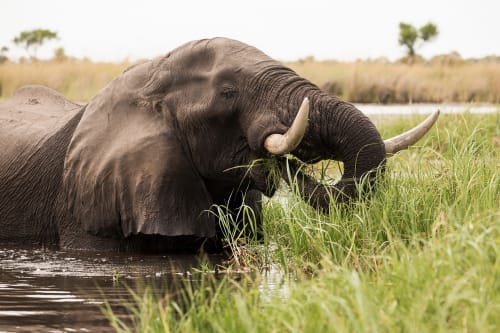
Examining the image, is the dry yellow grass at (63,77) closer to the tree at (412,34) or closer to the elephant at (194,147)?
the elephant at (194,147)

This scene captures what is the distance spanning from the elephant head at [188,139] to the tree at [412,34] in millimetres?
45453

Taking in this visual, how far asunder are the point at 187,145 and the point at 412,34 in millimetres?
46815

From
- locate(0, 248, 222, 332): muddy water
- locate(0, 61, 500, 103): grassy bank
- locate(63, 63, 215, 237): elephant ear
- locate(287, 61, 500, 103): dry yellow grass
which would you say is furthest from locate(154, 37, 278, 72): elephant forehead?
locate(287, 61, 500, 103): dry yellow grass

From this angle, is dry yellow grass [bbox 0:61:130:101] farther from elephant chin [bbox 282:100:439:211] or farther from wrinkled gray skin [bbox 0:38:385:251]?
elephant chin [bbox 282:100:439:211]

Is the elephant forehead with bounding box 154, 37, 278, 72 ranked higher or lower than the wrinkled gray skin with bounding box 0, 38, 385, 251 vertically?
higher

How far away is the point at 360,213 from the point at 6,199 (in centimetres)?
276

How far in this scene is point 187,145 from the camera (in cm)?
721

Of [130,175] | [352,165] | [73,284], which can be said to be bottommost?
[73,284]

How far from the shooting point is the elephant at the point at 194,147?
6547 millimetres

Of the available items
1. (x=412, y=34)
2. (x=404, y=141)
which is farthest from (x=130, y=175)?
(x=412, y=34)

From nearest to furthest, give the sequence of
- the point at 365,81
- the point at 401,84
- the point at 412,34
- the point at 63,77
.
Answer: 1. the point at 365,81
2. the point at 401,84
3. the point at 63,77
4. the point at 412,34

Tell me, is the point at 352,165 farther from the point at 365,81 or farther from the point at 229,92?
the point at 365,81

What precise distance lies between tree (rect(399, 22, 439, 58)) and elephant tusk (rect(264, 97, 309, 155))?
46121 millimetres

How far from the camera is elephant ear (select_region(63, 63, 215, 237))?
7.17 metres
